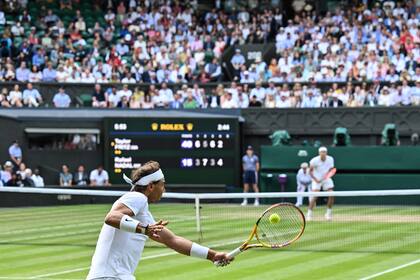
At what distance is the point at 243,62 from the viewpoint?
39.8m

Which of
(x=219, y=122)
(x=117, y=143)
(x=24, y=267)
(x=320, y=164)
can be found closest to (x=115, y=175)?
(x=117, y=143)

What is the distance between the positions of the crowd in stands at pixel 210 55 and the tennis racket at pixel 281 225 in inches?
1008

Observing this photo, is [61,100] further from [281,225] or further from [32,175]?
[281,225]

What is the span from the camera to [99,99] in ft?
121

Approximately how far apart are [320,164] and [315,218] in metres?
2.27

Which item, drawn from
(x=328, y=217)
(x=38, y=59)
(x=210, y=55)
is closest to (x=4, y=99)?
(x=38, y=59)

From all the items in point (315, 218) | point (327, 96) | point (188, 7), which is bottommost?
point (315, 218)

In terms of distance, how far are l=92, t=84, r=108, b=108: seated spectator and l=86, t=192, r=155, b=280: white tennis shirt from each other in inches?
1123

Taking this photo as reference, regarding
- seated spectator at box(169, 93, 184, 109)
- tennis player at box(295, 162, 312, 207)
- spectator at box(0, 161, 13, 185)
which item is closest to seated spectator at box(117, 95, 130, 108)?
seated spectator at box(169, 93, 184, 109)

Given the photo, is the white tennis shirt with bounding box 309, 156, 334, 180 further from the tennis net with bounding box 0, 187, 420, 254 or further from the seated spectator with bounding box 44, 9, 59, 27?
the seated spectator with bounding box 44, 9, 59, 27

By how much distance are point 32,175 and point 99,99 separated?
410 cm

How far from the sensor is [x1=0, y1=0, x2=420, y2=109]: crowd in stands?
1431 inches

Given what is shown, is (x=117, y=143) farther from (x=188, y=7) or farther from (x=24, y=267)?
(x=24, y=267)

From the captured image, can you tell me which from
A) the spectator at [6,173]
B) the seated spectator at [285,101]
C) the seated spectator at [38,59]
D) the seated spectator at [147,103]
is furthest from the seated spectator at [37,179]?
the seated spectator at [285,101]
